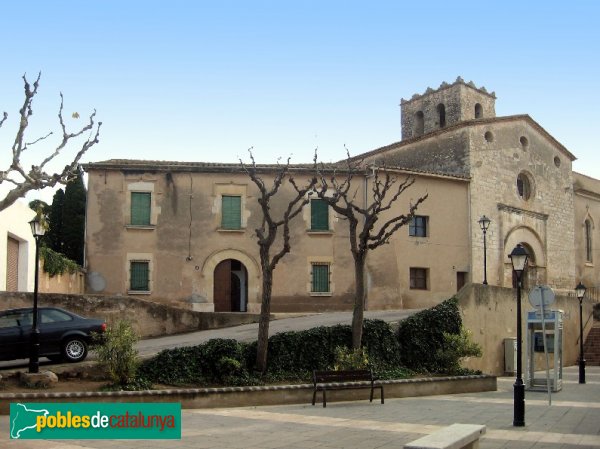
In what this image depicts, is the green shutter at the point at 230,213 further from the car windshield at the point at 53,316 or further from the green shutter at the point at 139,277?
the car windshield at the point at 53,316

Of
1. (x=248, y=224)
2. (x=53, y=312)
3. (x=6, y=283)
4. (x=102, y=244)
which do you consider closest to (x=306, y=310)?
(x=248, y=224)

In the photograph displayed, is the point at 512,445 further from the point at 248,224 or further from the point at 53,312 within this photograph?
the point at 248,224

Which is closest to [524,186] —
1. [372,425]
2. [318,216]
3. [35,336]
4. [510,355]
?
[318,216]

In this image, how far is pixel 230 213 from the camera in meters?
29.6

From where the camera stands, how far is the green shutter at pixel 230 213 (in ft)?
97.0

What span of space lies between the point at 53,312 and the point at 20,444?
8.09 meters

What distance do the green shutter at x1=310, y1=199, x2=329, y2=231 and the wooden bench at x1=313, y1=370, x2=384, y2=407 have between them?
14252 mm

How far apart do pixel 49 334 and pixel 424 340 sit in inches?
408

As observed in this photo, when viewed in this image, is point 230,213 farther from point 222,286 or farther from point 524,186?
point 524,186

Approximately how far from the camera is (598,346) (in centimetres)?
3531

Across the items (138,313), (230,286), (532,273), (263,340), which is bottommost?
(263,340)

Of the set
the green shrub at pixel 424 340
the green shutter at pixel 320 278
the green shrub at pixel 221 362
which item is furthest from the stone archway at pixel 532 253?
the green shrub at pixel 221 362

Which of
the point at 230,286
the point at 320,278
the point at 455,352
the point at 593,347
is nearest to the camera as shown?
the point at 455,352

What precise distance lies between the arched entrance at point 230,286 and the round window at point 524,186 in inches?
654
